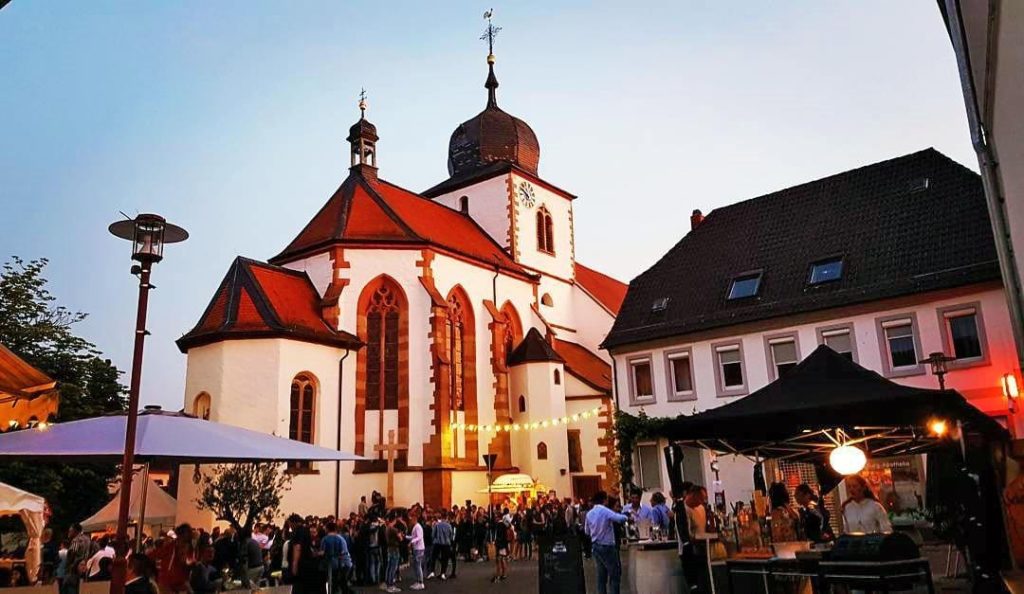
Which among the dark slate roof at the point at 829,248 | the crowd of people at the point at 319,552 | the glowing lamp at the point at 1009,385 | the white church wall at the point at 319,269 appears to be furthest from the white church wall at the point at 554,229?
the glowing lamp at the point at 1009,385

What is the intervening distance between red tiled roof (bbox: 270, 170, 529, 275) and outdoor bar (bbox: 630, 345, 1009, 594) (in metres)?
20.6

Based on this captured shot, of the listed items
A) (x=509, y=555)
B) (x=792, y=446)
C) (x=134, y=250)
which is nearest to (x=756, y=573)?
(x=792, y=446)

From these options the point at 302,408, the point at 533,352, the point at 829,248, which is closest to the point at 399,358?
the point at 302,408

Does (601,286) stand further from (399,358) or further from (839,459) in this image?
(839,459)

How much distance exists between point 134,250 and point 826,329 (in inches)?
707

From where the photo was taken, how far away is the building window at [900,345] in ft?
65.5

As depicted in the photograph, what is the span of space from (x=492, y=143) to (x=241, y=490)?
23659 millimetres

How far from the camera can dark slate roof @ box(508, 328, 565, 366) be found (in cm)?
3222

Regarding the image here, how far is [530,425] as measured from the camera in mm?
31406

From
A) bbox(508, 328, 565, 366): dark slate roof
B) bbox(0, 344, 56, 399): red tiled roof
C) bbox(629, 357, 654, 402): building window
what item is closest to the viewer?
bbox(0, 344, 56, 399): red tiled roof

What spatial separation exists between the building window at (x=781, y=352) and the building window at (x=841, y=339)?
804mm

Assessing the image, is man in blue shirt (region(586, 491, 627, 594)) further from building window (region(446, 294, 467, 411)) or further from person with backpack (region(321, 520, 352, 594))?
building window (region(446, 294, 467, 411))

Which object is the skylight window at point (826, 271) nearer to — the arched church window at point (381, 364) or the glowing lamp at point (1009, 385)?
the glowing lamp at point (1009, 385)

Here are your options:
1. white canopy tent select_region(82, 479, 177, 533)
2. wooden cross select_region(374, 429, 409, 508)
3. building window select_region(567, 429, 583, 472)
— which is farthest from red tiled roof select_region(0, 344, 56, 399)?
building window select_region(567, 429, 583, 472)
